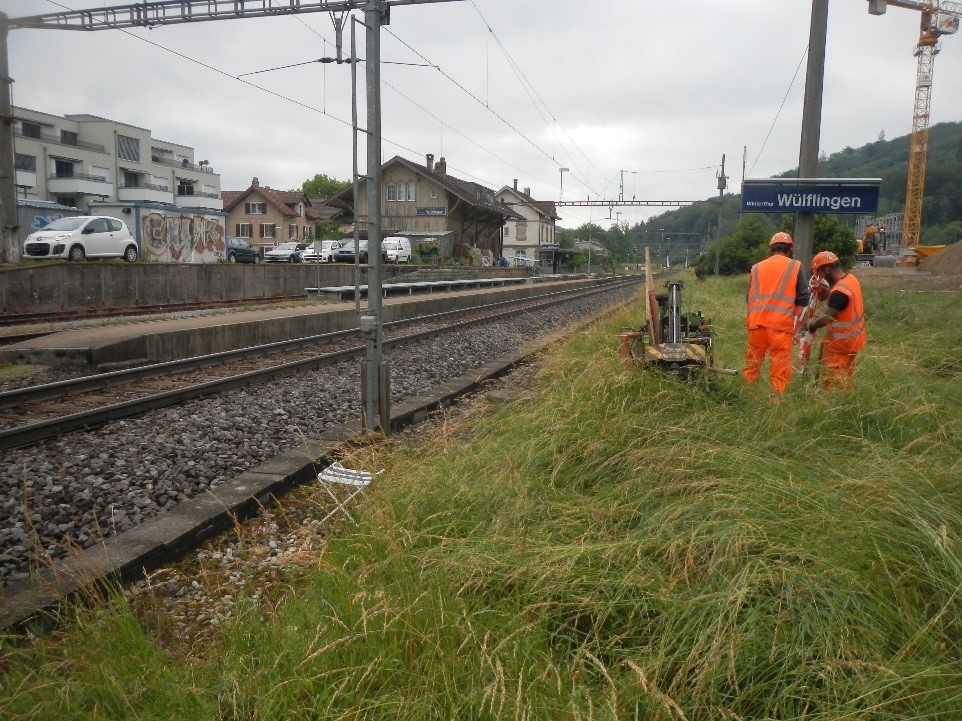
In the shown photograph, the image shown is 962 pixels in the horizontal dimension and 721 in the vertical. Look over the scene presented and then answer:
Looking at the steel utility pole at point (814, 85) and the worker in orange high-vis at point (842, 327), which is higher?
the steel utility pole at point (814, 85)

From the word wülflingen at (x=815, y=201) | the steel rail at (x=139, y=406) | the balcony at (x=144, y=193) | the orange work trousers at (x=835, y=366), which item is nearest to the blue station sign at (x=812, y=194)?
the word wülflingen at (x=815, y=201)

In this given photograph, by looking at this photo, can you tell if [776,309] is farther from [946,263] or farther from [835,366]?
[946,263]

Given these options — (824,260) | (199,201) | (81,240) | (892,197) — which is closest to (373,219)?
(824,260)

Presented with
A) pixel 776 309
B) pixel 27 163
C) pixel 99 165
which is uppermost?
pixel 99 165

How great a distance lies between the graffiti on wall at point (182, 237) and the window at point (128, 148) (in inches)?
1471

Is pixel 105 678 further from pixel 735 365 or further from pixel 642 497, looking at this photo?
pixel 735 365

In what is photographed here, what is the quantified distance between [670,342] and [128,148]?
70.3 m

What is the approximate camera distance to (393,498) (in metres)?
4.52

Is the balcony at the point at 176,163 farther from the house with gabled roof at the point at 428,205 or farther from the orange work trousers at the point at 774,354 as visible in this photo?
the orange work trousers at the point at 774,354

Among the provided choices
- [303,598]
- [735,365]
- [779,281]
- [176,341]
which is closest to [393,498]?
[303,598]

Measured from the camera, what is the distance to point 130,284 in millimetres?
21156

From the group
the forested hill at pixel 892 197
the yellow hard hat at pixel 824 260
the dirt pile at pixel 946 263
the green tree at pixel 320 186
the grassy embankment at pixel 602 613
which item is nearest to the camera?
the grassy embankment at pixel 602 613

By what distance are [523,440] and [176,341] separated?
835cm

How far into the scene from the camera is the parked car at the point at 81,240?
2228cm
